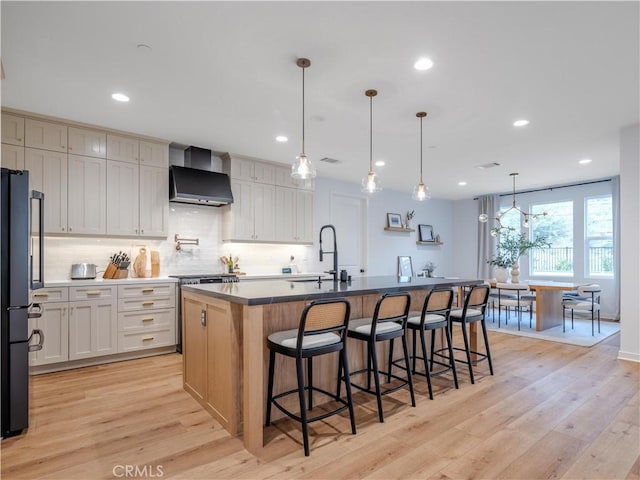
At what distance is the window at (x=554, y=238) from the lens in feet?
24.4

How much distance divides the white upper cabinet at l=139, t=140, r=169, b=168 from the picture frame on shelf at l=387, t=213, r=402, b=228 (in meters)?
4.75

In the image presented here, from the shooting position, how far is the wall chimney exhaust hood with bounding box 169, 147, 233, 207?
466cm

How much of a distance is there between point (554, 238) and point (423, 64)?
6.54 meters

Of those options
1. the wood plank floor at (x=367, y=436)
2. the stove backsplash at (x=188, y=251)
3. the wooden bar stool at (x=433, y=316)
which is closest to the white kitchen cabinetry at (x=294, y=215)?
the stove backsplash at (x=188, y=251)

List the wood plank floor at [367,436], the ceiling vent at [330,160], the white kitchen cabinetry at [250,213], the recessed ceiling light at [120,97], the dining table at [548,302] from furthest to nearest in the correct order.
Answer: the dining table at [548,302]
the ceiling vent at [330,160]
the white kitchen cabinetry at [250,213]
the recessed ceiling light at [120,97]
the wood plank floor at [367,436]

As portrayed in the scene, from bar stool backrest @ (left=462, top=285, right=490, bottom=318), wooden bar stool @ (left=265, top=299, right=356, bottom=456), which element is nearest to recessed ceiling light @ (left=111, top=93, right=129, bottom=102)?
wooden bar stool @ (left=265, top=299, right=356, bottom=456)

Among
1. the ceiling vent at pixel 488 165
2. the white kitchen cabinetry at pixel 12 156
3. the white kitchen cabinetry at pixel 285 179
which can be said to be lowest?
the white kitchen cabinetry at pixel 12 156

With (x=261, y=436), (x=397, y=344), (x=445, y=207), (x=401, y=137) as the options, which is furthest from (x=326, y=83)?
(x=445, y=207)

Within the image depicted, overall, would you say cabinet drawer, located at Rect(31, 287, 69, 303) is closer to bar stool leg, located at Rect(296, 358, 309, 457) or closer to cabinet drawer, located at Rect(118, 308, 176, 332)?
cabinet drawer, located at Rect(118, 308, 176, 332)

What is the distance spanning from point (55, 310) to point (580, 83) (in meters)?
5.35

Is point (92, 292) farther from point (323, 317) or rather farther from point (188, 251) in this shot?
point (323, 317)

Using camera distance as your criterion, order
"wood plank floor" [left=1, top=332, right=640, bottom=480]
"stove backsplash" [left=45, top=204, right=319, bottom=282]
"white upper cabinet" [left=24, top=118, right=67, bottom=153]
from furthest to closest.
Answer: "stove backsplash" [left=45, top=204, right=319, bottom=282] < "white upper cabinet" [left=24, top=118, right=67, bottom=153] < "wood plank floor" [left=1, top=332, right=640, bottom=480]

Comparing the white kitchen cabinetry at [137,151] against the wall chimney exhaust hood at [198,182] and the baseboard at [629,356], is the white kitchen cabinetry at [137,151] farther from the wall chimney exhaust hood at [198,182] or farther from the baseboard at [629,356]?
the baseboard at [629,356]

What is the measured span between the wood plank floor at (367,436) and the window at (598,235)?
172 inches
